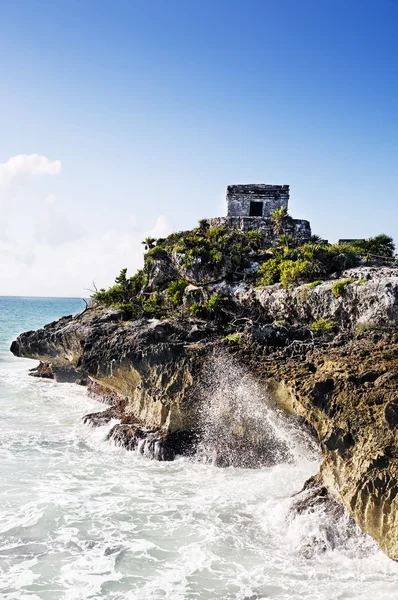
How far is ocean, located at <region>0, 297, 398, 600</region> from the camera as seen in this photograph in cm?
800

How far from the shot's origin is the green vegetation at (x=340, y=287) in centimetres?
1338

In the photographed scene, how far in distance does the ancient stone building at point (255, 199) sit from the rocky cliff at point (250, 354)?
11.7ft

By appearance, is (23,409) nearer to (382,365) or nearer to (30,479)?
(30,479)

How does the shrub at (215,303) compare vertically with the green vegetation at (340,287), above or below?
below

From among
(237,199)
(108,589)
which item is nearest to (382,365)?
(108,589)

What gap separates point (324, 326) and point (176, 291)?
20.8 feet

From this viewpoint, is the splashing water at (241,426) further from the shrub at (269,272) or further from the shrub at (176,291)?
the shrub at (176,291)

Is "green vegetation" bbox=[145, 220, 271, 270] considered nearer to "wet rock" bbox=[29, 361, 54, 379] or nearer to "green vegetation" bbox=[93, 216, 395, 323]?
"green vegetation" bbox=[93, 216, 395, 323]

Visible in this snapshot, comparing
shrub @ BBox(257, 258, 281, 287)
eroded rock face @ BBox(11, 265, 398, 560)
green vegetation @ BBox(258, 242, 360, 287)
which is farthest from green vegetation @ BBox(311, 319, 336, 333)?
shrub @ BBox(257, 258, 281, 287)

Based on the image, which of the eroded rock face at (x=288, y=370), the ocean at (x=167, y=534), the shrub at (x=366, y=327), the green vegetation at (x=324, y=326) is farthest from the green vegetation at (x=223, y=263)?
the ocean at (x=167, y=534)

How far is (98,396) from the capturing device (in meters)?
22.0

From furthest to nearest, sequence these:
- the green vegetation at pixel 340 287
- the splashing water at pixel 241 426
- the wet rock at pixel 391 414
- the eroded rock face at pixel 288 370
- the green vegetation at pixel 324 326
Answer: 1. the green vegetation at pixel 340 287
2. the green vegetation at pixel 324 326
3. the splashing water at pixel 241 426
4. the eroded rock face at pixel 288 370
5. the wet rock at pixel 391 414

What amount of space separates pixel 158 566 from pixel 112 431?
6840 mm

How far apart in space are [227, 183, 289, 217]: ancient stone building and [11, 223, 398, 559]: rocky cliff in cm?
357
